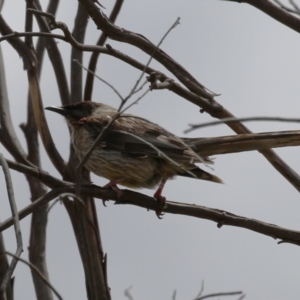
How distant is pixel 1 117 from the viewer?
603 centimetres

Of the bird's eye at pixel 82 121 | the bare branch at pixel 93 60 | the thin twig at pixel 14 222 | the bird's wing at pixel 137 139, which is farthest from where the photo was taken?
the bird's eye at pixel 82 121

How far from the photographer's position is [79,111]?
272 inches

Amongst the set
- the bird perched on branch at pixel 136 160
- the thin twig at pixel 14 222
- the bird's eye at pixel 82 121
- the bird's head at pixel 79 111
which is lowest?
the thin twig at pixel 14 222

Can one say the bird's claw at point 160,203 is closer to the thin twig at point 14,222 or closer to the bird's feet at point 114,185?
the bird's feet at point 114,185

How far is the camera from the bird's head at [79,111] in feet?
22.5

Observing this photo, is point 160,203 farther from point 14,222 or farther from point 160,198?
point 14,222

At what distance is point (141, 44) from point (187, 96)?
18.0 inches

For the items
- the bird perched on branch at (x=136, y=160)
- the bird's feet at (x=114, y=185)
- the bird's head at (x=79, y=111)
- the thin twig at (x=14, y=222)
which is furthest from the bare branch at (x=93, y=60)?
the thin twig at (x=14, y=222)

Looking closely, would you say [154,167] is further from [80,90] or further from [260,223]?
[260,223]

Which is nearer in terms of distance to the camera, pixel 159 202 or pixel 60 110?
pixel 159 202

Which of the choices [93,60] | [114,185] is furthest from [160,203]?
[93,60]

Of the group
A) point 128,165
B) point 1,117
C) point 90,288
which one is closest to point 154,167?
point 128,165

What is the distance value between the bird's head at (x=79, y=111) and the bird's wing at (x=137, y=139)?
0.46ft

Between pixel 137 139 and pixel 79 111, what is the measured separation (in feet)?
A: 3.17
